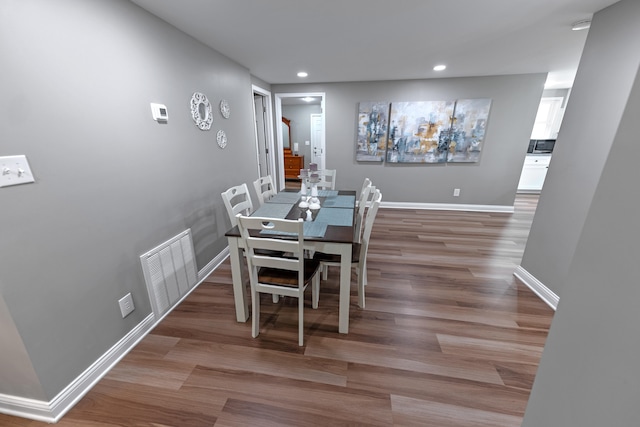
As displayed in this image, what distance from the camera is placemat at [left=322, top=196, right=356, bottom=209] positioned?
2.49 m

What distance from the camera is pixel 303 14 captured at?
6.24ft

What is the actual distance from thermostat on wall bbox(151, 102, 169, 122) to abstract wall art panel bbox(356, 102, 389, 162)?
342cm

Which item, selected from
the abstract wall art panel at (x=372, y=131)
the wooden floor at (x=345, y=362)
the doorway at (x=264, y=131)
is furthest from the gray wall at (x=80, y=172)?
the abstract wall art panel at (x=372, y=131)

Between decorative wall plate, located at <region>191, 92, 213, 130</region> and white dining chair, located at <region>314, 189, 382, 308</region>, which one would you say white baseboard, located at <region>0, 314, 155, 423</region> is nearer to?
white dining chair, located at <region>314, 189, 382, 308</region>

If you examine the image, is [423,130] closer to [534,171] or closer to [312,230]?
[534,171]

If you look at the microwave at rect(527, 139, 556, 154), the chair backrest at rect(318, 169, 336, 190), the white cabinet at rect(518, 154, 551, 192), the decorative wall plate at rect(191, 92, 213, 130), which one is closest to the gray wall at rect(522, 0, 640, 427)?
the decorative wall plate at rect(191, 92, 213, 130)

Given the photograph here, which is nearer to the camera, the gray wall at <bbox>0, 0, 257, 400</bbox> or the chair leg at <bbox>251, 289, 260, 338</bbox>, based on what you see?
the gray wall at <bbox>0, 0, 257, 400</bbox>

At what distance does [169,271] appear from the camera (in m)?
2.09

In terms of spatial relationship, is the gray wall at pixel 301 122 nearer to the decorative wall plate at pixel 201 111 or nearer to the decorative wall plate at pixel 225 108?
the decorative wall plate at pixel 225 108

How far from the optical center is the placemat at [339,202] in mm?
2493

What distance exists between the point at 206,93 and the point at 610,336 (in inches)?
121

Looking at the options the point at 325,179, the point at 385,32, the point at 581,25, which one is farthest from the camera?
the point at 325,179

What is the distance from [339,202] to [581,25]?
260 cm

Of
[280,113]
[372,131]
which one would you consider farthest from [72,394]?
[372,131]
